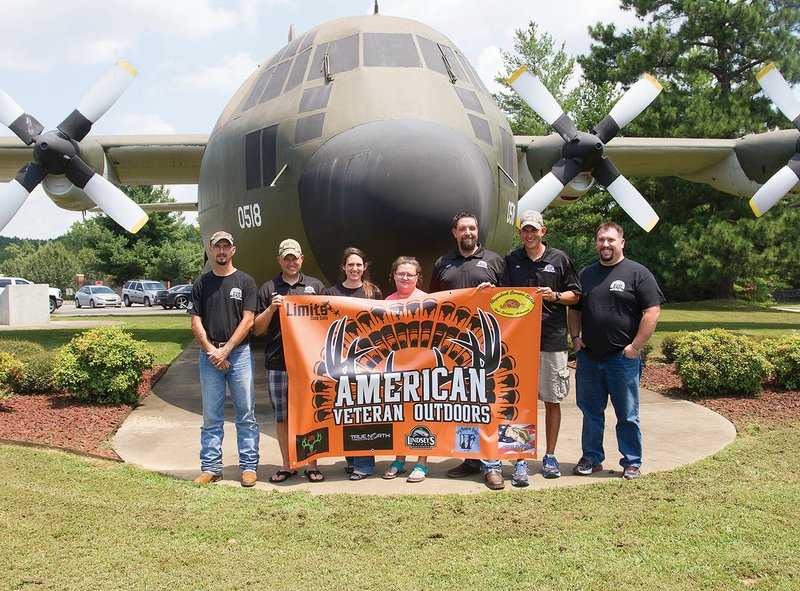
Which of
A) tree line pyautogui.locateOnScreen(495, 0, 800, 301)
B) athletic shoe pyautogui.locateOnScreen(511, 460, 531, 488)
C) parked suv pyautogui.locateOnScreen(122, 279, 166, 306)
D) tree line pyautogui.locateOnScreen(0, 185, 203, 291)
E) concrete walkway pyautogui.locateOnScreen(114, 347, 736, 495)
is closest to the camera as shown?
athletic shoe pyautogui.locateOnScreen(511, 460, 531, 488)

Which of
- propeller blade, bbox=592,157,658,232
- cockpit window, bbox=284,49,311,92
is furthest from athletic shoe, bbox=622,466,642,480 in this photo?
cockpit window, bbox=284,49,311,92

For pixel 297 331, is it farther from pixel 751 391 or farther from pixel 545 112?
pixel 751 391

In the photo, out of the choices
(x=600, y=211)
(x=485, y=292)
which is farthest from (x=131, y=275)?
(x=485, y=292)

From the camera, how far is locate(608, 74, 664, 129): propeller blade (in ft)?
30.5

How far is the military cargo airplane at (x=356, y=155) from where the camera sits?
634cm

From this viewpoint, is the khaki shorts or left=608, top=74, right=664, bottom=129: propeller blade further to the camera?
left=608, top=74, right=664, bottom=129: propeller blade

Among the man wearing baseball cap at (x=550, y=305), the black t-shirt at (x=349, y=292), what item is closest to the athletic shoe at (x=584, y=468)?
the man wearing baseball cap at (x=550, y=305)

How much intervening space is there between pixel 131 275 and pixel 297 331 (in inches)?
2007

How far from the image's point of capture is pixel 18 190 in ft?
30.9

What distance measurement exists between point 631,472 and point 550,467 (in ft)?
1.94

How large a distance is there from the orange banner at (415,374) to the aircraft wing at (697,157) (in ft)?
20.2

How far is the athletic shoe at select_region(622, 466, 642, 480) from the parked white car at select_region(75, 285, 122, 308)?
4059 centimetres

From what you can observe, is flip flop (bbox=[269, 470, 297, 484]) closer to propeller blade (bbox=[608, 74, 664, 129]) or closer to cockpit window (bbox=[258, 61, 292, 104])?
cockpit window (bbox=[258, 61, 292, 104])

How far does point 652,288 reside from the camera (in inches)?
205
